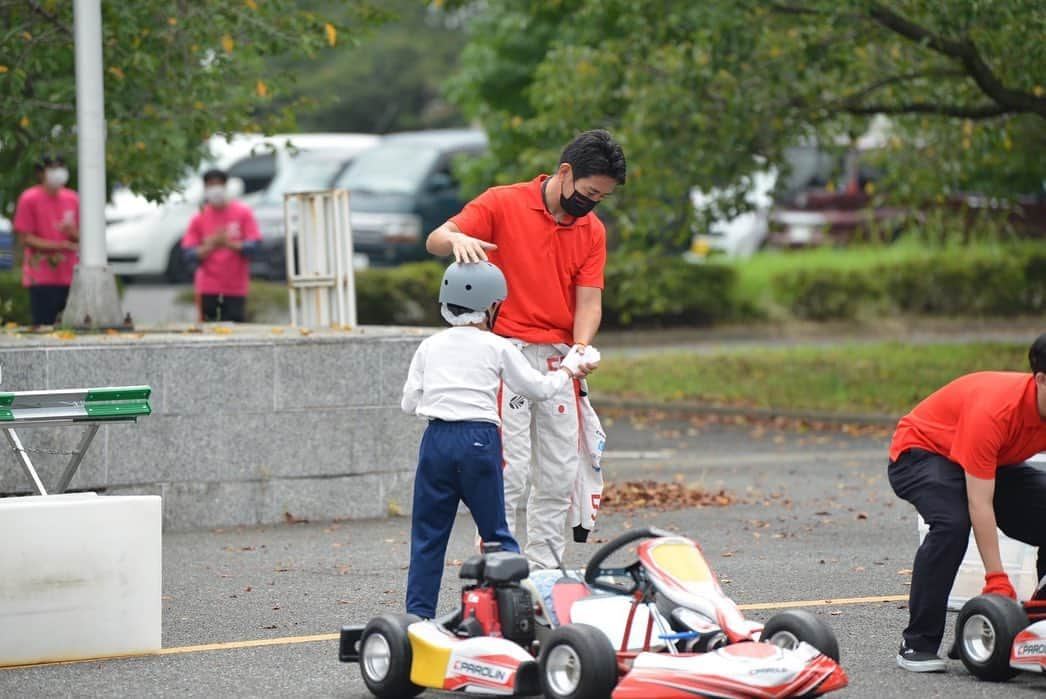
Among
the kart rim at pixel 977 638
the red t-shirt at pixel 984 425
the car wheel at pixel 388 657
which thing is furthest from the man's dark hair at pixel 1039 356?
the car wheel at pixel 388 657

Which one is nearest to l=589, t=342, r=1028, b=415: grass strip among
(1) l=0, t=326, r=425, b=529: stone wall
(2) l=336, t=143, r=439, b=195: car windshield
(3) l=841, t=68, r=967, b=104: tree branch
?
(3) l=841, t=68, r=967, b=104: tree branch

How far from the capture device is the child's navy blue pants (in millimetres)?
6633

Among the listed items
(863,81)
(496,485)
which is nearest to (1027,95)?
(863,81)

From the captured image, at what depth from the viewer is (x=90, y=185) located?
1113 centimetres

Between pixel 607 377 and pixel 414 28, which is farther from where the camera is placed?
pixel 414 28

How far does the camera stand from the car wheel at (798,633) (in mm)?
6023

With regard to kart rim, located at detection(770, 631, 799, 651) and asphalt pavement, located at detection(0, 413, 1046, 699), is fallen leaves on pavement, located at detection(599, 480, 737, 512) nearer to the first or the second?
asphalt pavement, located at detection(0, 413, 1046, 699)

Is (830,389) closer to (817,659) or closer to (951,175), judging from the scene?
(951,175)

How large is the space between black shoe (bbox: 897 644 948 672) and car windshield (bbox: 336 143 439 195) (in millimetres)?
21198

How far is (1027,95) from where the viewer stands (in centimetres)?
1638

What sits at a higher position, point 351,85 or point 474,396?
point 351,85

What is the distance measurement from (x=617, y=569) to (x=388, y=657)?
0.82 metres

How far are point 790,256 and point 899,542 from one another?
1839 cm

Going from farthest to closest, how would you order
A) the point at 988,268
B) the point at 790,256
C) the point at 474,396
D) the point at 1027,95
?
1. the point at 790,256
2. the point at 988,268
3. the point at 1027,95
4. the point at 474,396
